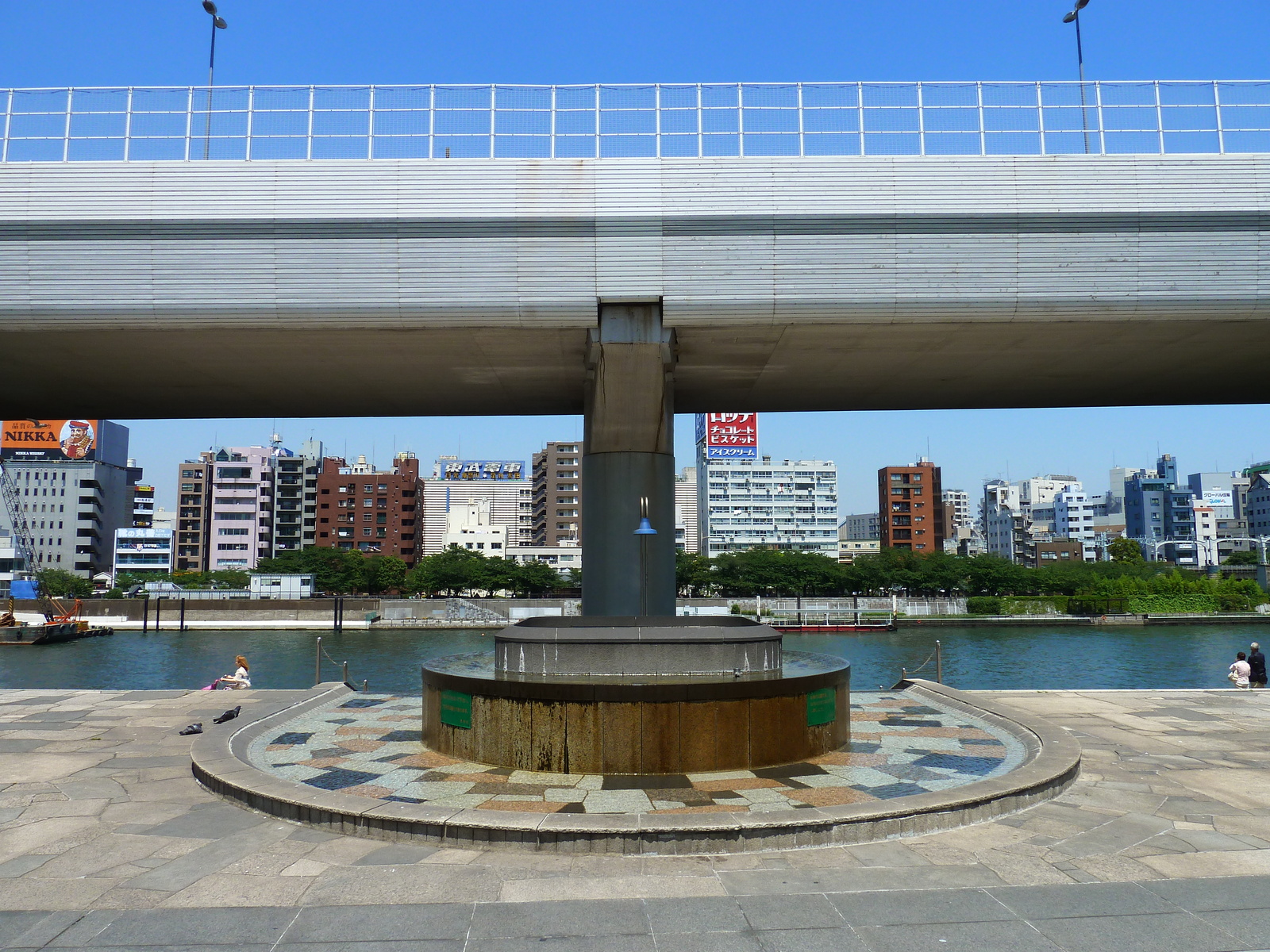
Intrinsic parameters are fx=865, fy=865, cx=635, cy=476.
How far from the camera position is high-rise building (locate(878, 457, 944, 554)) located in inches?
5920

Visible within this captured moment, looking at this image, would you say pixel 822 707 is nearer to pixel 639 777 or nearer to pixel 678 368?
pixel 639 777

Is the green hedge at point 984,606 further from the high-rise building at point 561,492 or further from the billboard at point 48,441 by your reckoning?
the billboard at point 48,441

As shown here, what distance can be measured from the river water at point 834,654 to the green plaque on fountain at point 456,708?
19063 mm

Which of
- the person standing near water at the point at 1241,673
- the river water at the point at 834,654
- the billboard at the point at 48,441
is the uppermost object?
the billboard at the point at 48,441

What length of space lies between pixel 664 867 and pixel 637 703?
10.8 feet

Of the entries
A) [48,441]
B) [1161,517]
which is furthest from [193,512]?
[1161,517]

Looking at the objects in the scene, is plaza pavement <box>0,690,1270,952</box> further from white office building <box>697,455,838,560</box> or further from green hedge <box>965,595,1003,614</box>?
white office building <box>697,455,838,560</box>

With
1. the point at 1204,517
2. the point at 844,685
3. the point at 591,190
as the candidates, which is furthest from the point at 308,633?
the point at 1204,517

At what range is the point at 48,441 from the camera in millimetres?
129125

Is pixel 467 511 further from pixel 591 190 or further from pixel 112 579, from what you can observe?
pixel 591 190

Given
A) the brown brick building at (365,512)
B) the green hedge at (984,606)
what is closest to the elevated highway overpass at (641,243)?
the green hedge at (984,606)

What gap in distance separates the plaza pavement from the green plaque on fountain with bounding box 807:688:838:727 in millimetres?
3039

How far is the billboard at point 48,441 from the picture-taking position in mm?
127812

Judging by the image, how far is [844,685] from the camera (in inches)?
510
